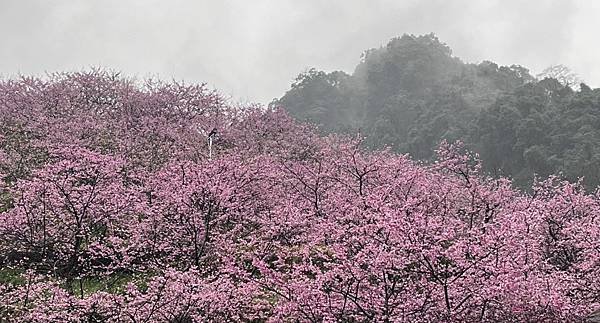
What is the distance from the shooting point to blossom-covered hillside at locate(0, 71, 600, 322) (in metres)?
12.2

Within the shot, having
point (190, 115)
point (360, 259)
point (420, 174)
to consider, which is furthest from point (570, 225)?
point (190, 115)

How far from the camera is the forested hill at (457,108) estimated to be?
37.3 metres

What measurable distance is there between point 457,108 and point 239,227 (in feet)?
116

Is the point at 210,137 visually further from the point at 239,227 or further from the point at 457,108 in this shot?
the point at 457,108

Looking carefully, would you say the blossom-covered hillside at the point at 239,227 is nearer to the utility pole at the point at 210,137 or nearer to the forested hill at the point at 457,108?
the utility pole at the point at 210,137

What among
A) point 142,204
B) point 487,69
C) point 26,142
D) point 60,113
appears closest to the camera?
point 142,204

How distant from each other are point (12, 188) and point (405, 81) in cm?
4405

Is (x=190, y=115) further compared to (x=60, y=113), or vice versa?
(x=190, y=115)

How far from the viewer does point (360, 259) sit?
12.1 m

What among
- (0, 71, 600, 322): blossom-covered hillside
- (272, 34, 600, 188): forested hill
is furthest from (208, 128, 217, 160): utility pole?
(272, 34, 600, 188): forested hill

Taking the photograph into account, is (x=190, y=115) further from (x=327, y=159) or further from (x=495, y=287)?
(x=495, y=287)

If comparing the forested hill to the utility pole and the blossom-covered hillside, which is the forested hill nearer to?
the blossom-covered hillside

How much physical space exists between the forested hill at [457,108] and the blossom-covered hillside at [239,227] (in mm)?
15739

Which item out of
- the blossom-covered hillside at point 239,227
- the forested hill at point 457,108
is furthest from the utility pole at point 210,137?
the forested hill at point 457,108
